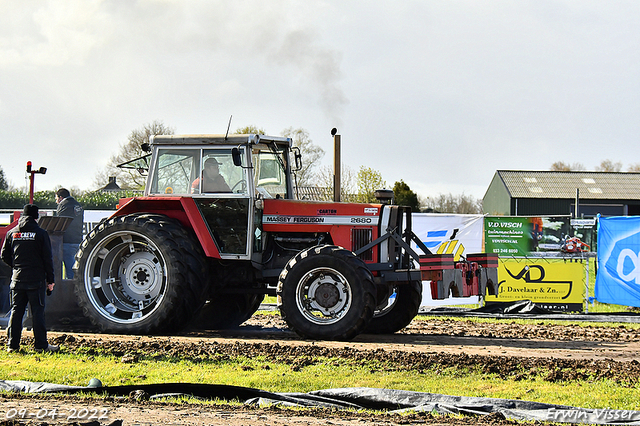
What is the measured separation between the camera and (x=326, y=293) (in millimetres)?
8820

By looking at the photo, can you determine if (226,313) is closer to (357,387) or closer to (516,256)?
(357,387)

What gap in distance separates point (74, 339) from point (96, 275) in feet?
4.23

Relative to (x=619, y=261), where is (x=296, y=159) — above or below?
above

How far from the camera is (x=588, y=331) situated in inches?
416

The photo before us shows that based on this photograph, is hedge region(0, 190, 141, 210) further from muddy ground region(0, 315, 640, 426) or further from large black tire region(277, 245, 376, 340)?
large black tire region(277, 245, 376, 340)

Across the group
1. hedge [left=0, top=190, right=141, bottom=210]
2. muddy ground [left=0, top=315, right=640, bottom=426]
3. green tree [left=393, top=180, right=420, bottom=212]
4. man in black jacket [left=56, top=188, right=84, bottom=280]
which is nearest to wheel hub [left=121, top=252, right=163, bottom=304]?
muddy ground [left=0, top=315, right=640, bottom=426]

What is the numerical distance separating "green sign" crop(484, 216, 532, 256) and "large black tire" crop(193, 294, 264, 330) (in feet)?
19.3

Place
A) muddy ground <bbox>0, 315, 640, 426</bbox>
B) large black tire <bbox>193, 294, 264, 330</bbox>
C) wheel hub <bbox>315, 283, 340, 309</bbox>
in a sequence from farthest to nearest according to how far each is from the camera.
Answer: large black tire <bbox>193, 294, 264, 330</bbox> < wheel hub <bbox>315, 283, 340, 309</bbox> < muddy ground <bbox>0, 315, 640, 426</bbox>

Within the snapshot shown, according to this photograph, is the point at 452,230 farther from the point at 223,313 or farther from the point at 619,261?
the point at 223,313

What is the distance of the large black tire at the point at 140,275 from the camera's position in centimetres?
905

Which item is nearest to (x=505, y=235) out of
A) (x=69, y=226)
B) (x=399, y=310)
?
(x=399, y=310)

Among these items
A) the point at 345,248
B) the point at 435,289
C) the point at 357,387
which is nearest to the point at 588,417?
the point at 357,387

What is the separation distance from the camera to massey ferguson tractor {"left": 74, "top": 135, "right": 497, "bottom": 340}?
888cm

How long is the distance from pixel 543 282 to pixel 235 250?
6.92 metres
